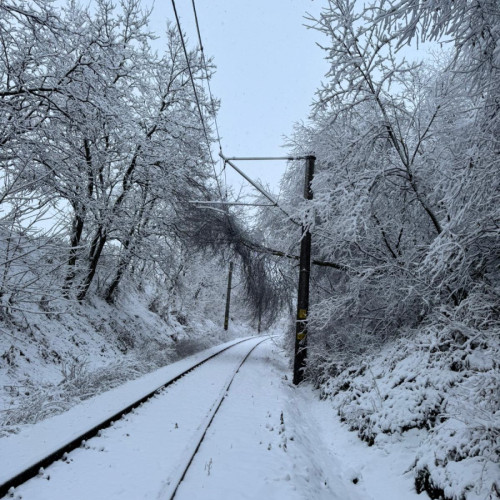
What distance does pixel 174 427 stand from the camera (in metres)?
6.06

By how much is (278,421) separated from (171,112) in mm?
13057

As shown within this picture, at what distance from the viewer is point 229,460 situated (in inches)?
193

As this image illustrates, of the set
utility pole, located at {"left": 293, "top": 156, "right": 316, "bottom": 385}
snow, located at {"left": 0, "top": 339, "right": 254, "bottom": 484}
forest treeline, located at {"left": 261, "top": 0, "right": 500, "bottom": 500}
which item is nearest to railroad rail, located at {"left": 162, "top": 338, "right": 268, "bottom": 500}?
snow, located at {"left": 0, "top": 339, "right": 254, "bottom": 484}

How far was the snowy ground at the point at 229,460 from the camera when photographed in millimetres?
3947

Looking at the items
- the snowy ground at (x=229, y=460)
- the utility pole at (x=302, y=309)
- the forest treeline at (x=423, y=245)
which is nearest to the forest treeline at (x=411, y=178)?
the forest treeline at (x=423, y=245)

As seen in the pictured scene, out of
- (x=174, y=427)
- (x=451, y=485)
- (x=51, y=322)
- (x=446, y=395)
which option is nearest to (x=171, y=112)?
(x=51, y=322)

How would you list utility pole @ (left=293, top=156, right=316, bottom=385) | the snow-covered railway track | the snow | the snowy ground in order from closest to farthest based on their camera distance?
the snow-covered railway track < the snowy ground < the snow < utility pole @ (left=293, top=156, right=316, bottom=385)

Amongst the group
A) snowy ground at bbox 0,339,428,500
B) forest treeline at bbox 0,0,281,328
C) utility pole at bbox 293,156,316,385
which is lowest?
snowy ground at bbox 0,339,428,500

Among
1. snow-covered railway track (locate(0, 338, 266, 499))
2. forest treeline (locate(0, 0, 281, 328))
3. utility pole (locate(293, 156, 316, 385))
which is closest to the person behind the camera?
snow-covered railway track (locate(0, 338, 266, 499))

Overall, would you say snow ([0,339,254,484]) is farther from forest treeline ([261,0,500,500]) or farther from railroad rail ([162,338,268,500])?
forest treeline ([261,0,500,500])

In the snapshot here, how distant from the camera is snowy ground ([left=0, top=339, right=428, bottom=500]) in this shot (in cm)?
395

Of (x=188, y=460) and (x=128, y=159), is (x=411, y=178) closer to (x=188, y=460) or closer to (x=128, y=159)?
(x=188, y=460)

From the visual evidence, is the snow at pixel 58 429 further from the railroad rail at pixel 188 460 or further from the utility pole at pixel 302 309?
the utility pole at pixel 302 309

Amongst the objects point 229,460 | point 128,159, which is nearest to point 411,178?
point 229,460
